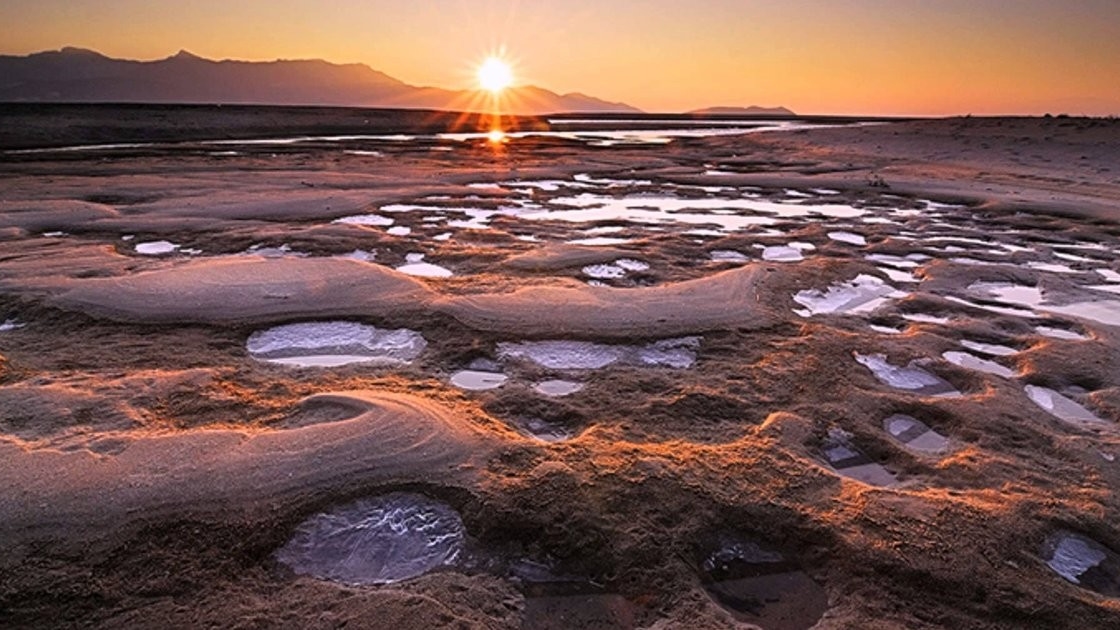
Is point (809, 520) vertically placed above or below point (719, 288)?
below

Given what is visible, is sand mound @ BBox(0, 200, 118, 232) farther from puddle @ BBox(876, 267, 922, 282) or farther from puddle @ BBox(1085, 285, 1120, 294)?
puddle @ BBox(1085, 285, 1120, 294)

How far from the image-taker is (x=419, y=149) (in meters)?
26.1

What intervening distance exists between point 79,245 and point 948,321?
346 inches

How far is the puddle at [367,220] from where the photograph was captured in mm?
9223

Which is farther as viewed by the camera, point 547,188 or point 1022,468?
point 547,188

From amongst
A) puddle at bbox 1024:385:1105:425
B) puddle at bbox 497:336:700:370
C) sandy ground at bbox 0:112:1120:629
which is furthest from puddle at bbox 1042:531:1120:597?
puddle at bbox 497:336:700:370

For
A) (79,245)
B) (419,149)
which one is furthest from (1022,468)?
(419,149)

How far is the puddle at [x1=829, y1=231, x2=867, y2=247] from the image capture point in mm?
8584

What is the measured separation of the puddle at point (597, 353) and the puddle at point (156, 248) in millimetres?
4821

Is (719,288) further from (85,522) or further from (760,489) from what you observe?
(85,522)

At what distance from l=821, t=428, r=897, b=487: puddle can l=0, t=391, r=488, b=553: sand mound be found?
5.67ft

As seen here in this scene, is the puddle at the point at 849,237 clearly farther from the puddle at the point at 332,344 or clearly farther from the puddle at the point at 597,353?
the puddle at the point at 332,344

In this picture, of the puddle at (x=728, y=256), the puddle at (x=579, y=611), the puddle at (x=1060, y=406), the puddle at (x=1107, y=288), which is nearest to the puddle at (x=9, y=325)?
the puddle at (x=579, y=611)

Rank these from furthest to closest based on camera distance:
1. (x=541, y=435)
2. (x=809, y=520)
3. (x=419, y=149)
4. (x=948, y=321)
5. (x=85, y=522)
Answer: (x=419, y=149)
(x=948, y=321)
(x=541, y=435)
(x=809, y=520)
(x=85, y=522)
